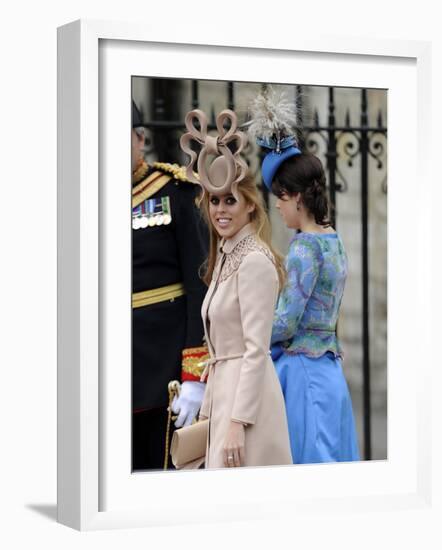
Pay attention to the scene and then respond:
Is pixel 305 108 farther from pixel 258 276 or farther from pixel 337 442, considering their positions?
pixel 337 442

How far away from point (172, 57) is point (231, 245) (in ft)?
2.89

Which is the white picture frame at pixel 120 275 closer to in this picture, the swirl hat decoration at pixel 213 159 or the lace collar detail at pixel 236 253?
the swirl hat decoration at pixel 213 159

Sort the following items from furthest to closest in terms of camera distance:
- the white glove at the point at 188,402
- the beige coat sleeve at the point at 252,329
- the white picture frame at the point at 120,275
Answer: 1. the white glove at the point at 188,402
2. the beige coat sleeve at the point at 252,329
3. the white picture frame at the point at 120,275

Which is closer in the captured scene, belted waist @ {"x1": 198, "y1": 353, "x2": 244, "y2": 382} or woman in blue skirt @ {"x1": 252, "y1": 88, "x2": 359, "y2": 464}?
belted waist @ {"x1": 198, "y1": 353, "x2": 244, "y2": 382}

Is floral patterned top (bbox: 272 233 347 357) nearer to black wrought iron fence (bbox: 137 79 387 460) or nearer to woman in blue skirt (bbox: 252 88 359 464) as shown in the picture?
woman in blue skirt (bbox: 252 88 359 464)

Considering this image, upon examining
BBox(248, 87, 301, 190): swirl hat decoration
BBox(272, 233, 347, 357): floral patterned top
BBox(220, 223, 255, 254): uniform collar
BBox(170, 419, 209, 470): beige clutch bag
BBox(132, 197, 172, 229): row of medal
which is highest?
BBox(248, 87, 301, 190): swirl hat decoration

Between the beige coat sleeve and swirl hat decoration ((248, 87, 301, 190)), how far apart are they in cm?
52

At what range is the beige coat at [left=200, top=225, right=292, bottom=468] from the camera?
6719mm

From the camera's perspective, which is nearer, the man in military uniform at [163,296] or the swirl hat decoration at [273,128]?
the man in military uniform at [163,296]

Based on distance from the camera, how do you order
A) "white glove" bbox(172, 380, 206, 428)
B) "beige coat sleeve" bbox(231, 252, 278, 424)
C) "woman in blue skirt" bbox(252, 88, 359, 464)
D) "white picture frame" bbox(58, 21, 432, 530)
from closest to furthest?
"white picture frame" bbox(58, 21, 432, 530)
"beige coat sleeve" bbox(231, 252, 278, 424)
"white glove" bbox(172, 380, 206, 428)
"woman in blue skirt" bbox(252, 88, 359, 464)

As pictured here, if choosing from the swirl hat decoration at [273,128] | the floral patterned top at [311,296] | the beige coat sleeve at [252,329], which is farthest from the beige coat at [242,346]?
the swirl hat decoration at [273,128]

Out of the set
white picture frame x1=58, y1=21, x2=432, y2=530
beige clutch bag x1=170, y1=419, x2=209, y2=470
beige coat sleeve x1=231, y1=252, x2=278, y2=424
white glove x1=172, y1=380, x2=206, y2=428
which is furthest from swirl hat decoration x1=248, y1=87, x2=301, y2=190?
beige clutch bag x1=170, y1=419, x2=209, y2=470

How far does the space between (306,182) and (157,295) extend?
2.98 ft

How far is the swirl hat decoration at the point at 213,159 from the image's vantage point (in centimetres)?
675
